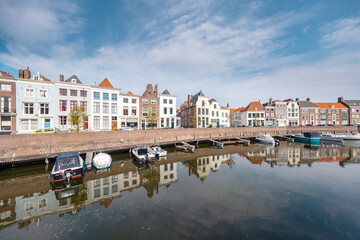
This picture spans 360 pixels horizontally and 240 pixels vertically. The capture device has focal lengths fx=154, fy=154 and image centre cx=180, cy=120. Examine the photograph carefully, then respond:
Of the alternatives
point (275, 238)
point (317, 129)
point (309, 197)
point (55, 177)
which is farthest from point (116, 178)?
point (317, 129)

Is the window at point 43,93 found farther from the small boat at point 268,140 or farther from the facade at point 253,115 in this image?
the facade at point 253,115

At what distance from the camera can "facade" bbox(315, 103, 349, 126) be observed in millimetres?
71500

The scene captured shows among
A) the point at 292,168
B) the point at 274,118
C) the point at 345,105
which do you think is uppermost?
the point at 345,105

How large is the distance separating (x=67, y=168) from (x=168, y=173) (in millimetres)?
11268

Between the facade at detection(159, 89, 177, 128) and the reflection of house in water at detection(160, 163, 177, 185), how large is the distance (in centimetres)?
2567

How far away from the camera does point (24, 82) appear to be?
104ft

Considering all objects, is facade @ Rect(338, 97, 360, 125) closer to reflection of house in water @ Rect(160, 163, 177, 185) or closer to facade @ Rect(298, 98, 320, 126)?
facade @ Rect(298, 98, 320, 126)

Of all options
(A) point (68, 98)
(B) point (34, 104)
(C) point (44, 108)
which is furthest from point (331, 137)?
(B) point (34, 104)

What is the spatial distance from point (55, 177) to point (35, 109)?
25.5 m

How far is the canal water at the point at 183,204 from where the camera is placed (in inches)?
354

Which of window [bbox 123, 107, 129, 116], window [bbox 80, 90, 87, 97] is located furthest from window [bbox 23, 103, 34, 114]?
window [bbox 123, 107, 129, 116]

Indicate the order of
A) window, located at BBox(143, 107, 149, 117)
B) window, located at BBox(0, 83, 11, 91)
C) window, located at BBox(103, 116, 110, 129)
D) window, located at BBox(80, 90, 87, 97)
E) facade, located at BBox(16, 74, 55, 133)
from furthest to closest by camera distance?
1. window, located at BBox(143, 107, 149, 117)
2. window, located at BBox(103, 116, 110, 129)
3. window, located at BBox(80, 90, 87, 97)
4. facade, located at BBox(16, 74, 55, 133)
5. window, located at BBox(0, 83, 11, 91)

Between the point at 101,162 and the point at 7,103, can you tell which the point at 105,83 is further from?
the point at 101,162

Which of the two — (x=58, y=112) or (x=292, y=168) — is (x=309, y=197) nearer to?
(x=292, y=168)
